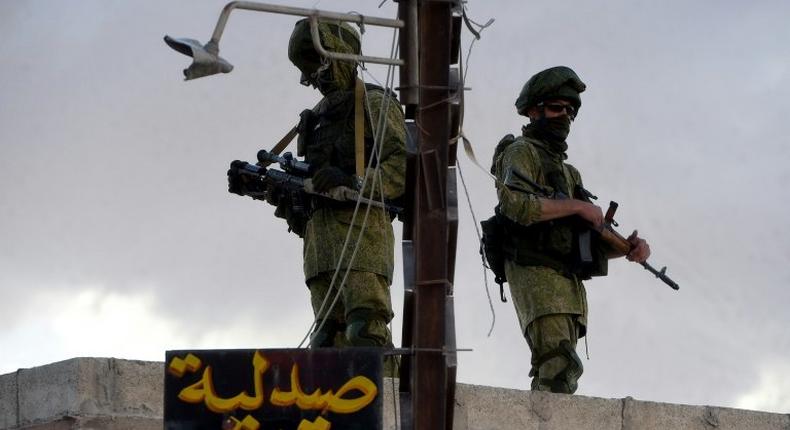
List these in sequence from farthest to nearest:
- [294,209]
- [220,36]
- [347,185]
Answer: [294,209], [347,185], [220,36]

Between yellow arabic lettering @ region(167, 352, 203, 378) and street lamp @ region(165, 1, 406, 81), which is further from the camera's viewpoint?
yellow arabic lettering @ region(167, 352, 203, 378)

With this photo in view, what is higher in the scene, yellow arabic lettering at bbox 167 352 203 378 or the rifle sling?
the rifle sling

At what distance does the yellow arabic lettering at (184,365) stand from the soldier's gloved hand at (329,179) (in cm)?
187

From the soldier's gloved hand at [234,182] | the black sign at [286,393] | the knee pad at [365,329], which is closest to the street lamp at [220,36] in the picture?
the black sign at [286,393]

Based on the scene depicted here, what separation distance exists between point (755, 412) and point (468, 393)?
5.59 ft

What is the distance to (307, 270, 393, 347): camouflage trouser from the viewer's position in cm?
1216

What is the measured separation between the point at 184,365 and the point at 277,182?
7.15 ft

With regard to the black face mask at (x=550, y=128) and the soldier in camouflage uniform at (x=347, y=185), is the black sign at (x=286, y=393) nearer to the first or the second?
the soldier in camouflage uniform at (x=347, y=185)

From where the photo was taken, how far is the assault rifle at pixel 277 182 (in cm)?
1254

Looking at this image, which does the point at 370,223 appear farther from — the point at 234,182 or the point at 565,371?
the point at 565,371

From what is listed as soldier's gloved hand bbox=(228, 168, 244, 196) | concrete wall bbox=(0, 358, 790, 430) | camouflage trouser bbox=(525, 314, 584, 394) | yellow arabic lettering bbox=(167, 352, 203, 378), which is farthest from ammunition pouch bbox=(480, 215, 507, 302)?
yellow arabic lettering bbox=(167, 352, 203, 378)

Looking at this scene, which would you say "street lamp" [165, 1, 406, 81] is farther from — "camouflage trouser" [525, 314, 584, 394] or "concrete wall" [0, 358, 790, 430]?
"camouflage trouser" [525, 314, 584, 394]

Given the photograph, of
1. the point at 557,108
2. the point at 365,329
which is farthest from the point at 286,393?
the point at 557,108

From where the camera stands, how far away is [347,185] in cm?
1230
